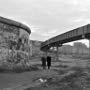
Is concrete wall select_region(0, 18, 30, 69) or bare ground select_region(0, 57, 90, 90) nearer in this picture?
bare ground select_region(0, 57, 90, 90)

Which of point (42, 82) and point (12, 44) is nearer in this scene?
point (42, 82)

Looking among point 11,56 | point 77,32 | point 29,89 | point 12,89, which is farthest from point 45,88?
point 77,32

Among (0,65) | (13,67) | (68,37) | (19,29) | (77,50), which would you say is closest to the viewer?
(0,65)

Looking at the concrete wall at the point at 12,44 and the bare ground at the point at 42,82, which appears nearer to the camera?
the bare ground at the point at 42,82

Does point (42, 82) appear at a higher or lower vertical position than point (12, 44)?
lower

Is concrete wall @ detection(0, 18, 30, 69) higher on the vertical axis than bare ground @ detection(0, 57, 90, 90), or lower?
higher

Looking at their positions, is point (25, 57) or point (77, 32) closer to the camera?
point (25, 57)

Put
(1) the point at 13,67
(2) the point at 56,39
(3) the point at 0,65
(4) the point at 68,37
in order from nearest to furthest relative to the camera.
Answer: (3) the point at 0,65 → (1) the point at 13,67 → (4) the point at 68,37 → (2) the point at 56,39

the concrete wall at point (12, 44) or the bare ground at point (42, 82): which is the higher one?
the concrete wall at point (12, 44)

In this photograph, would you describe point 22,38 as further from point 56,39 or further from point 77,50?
point 77,50

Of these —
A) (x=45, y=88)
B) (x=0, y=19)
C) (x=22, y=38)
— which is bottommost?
(x=45, y=88)

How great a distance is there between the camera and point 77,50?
78.8m

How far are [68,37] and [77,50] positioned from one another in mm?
53836

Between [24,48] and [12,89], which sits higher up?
[24,48]
